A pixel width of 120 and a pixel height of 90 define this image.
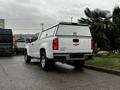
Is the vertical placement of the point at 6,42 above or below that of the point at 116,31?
below

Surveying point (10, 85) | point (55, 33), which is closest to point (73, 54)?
point (55, 33)

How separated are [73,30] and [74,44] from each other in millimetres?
742

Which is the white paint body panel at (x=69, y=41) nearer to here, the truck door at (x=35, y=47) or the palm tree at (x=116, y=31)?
the truck door at (x=35, y=47)

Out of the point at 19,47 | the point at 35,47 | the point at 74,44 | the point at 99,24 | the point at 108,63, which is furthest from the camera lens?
the point at 19,47

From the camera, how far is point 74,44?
9930 mm

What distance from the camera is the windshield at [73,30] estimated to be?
32.8ft

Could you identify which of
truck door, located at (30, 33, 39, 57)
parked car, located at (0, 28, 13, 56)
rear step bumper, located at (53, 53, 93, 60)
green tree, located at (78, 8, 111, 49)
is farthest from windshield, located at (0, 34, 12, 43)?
rear step bumper, located at (53, 53, 93, 60)

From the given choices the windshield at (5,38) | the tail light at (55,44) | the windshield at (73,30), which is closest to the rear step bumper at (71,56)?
the tail light at (55,44)

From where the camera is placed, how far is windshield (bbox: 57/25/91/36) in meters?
9.99

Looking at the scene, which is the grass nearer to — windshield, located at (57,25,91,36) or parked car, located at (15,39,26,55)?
windshield, located at (57,25,91,36)

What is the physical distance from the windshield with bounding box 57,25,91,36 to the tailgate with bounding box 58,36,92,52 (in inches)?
11.3

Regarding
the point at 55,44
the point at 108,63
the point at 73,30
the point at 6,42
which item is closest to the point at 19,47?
the point at 6,42

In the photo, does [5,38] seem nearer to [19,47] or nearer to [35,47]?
[19,47]

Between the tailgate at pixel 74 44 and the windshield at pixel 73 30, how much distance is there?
287 millimetres
